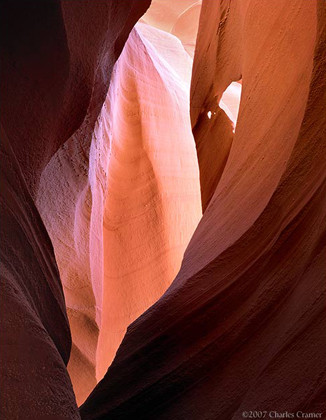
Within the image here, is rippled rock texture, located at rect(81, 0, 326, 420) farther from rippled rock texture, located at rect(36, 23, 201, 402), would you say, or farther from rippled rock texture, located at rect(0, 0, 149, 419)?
rippled rock texture, located at rect(36, 23, 201, 402)

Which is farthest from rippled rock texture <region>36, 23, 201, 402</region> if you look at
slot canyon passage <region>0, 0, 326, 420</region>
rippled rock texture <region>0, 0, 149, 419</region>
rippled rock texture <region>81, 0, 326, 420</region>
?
rippled rock texture <region>0, 0, 149, 419</region>

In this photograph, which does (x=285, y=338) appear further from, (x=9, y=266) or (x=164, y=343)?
(x=9, y=266)

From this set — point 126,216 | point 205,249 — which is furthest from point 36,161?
point 126,216

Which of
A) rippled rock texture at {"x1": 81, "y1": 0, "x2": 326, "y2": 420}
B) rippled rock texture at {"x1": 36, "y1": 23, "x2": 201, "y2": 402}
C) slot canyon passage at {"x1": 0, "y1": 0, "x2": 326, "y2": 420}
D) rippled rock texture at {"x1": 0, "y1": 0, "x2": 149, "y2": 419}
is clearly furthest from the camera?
rippled rock texture at {"x1": 36, "y1": 23, "x2": 201, "y2": 402}

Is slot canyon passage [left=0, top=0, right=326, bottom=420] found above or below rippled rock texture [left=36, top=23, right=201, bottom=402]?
above

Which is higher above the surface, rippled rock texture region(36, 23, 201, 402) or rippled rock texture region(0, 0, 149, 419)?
rippled rock texture region(0, 0, 149, 419)

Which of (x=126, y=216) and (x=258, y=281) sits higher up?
(x=258, y=281)

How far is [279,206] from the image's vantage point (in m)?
1.77

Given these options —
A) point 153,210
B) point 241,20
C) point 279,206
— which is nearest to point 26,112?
point 279,206

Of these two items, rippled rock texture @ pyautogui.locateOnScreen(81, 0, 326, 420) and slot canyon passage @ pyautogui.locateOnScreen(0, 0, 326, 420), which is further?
rippled rock texture @ pyautogui.locateOnScreen(81, 0, 326, 420)

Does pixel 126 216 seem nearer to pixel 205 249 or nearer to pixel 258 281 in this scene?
pixel 205 249

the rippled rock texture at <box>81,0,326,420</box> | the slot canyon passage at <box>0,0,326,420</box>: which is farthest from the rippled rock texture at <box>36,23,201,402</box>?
the rippled rock texture at <box>81,0,326,420</box>

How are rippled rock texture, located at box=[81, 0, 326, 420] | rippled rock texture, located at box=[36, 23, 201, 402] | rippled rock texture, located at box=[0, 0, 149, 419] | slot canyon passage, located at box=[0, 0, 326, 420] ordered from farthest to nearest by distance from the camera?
1. rippled rock texture, located at box=[36, 23, 201, 402]
2. rippled rock texture, located at box=[81, 0, 326, 420]
3. slot canyon passage, located at box=[0, 0, 326, 420]
4. rippled rock texture, located at box=[0, 0, 149, 419]

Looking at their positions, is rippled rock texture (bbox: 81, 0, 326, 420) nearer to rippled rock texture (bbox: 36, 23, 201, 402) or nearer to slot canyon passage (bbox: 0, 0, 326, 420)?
slot canyon passage (bbox: 0, 0, 326, 420)
